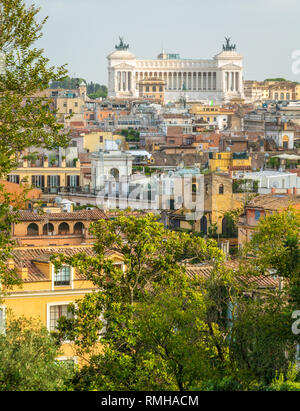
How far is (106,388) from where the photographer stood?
556 inches

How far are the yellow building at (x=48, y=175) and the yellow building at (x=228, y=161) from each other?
9708 mm

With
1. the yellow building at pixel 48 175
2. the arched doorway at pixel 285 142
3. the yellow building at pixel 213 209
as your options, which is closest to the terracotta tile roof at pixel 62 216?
the yellow building at pixel 213 209

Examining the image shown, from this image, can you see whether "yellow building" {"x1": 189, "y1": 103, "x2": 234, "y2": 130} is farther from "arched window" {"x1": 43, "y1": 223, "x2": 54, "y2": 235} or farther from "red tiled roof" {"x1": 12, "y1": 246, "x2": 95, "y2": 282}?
"red tiled roof" {"x1": 12, "y1": 246, "x2": 95, "y2": 282}

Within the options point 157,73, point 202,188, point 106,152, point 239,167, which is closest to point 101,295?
point 202,188

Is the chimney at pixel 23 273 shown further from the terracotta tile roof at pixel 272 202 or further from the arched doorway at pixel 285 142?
the arched doorway at pixel 285 142

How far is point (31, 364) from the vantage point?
44.4 feet

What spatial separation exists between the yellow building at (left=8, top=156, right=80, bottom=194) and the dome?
117 metres

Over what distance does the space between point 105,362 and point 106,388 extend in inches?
25.1

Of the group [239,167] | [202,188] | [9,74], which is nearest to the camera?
[9,74]

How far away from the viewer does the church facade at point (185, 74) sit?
15725cm

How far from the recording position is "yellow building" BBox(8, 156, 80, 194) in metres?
44.2

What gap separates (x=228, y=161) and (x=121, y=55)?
107 m

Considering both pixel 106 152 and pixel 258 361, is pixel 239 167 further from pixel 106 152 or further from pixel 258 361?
pixel 258 361

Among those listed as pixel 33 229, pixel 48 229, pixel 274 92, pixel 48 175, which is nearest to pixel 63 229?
pixel 48 229
